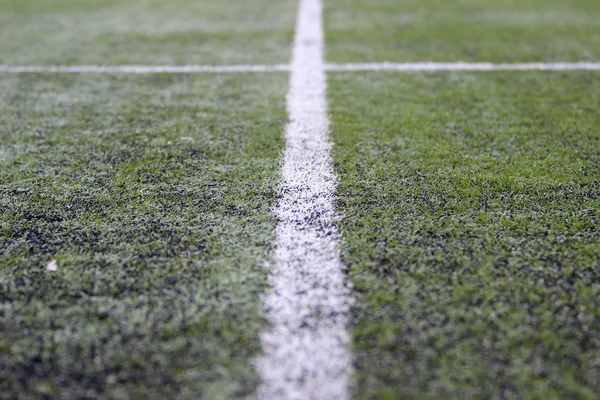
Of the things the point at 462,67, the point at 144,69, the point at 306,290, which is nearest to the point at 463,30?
the point at 462,67

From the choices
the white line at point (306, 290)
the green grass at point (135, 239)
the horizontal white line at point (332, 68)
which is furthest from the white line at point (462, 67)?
the white line at point (306, 290)

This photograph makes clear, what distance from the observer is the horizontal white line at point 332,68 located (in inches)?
121

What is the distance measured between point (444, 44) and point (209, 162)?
2.24 meters

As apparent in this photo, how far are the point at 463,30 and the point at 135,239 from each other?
324 cm

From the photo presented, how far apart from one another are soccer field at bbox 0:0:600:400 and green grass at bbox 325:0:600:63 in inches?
2.5

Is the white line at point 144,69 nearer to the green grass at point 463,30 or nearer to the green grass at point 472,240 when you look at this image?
the green grass at point 463,30

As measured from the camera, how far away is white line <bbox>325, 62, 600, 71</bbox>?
3.07 m

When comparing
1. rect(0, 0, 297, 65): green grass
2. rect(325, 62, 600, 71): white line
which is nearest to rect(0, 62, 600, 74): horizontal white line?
rect(325, 62, 600, 71): white line

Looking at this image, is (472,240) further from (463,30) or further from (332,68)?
(463,30)

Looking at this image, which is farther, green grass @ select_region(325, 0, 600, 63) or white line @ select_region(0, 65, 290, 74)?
green grass @ select_region(325, 0, 600, 63)

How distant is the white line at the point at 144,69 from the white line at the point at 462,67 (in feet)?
1.45

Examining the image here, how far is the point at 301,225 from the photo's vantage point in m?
1.68

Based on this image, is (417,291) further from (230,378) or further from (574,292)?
(230,378)

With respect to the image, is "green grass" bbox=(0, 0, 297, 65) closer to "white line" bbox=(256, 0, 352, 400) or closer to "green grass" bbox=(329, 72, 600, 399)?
"green grass" bbox=(329, 72, 600, 399)
